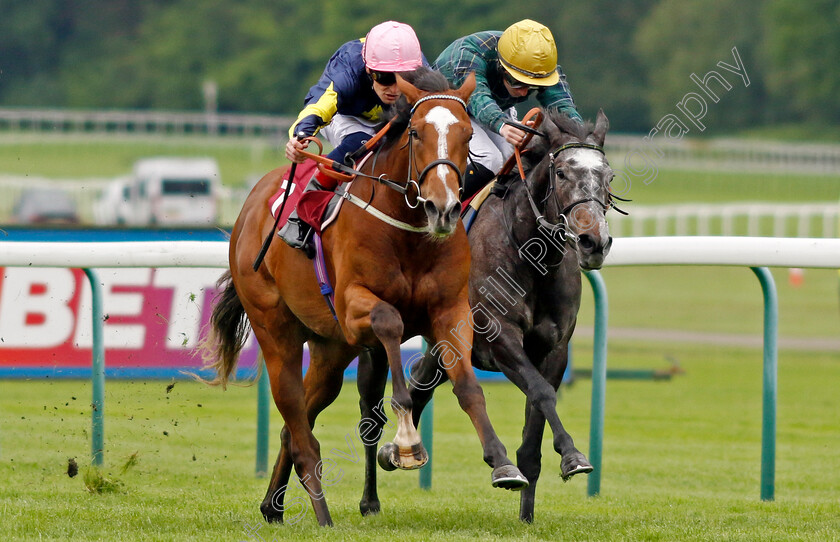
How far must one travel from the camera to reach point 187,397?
8.86 m

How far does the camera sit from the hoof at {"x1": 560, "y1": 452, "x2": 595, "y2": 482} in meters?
4.69

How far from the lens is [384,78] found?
523 centimetres

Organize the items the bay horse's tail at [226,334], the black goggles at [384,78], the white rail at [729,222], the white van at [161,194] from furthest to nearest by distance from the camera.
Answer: the white van at [161,194] < the white rail at [729,222] < the bay horse's tail at [226,334] < the black goggles at [384,78]

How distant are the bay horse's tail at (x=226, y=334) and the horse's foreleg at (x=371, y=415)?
72 cm

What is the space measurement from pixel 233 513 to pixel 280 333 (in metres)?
0.81

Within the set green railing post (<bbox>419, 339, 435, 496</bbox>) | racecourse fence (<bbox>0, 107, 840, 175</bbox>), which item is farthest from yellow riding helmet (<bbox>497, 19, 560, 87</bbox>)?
racecourse fence (<bbox>0, 107, 840, 175</bbox>)

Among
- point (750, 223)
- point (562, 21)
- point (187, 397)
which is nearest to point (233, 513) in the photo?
point (187, 397)

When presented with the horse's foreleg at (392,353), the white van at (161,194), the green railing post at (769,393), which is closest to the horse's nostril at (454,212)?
the horse's foreleg at (392,353)

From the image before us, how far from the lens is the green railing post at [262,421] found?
6504 mm

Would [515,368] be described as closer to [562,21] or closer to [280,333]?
[280,333]

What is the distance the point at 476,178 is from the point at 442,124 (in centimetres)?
127

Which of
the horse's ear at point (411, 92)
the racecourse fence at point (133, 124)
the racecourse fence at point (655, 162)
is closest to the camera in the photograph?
the horse's ear at point (411, 92)

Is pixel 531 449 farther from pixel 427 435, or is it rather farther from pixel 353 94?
pixel 353 94

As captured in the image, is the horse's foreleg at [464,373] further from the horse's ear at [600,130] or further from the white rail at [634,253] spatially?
the white rail at [634,253]
